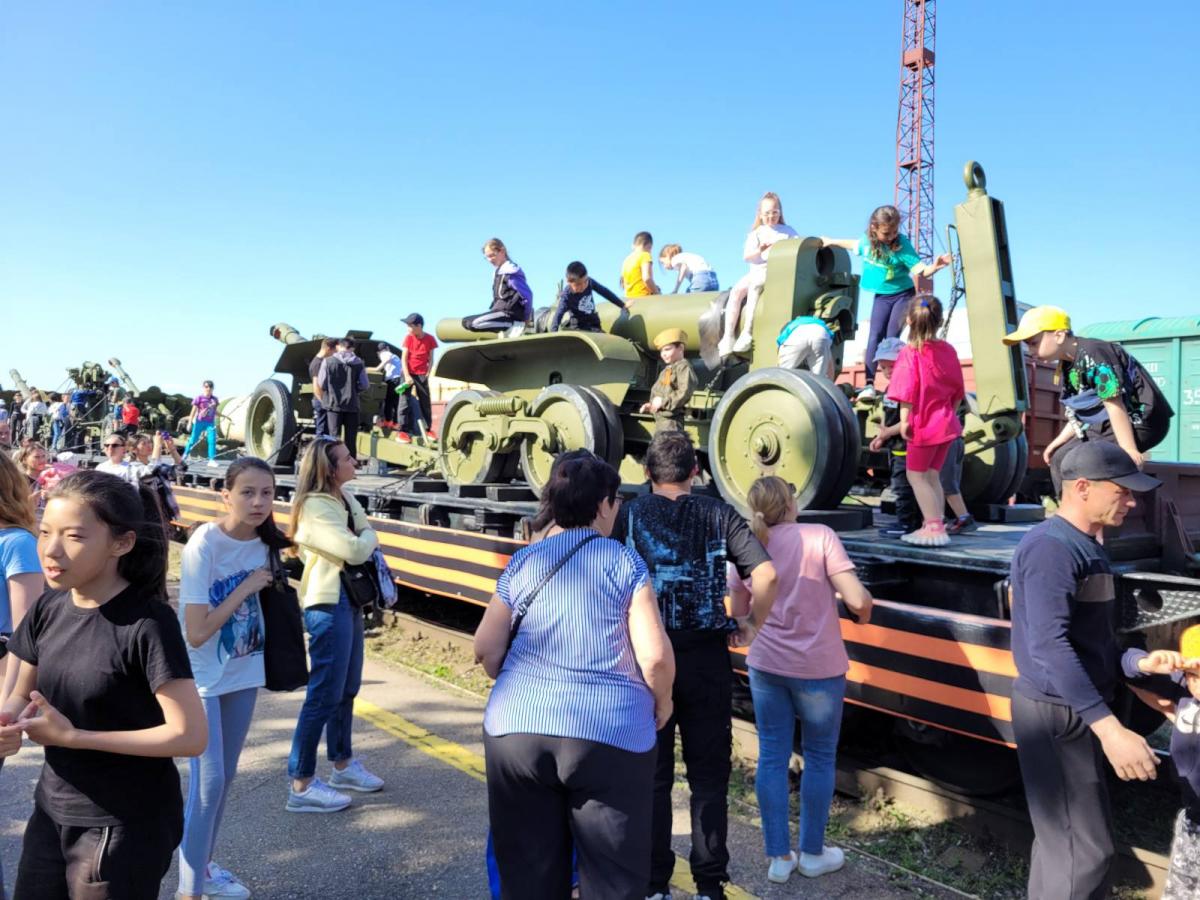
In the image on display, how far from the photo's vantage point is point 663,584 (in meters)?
3.15

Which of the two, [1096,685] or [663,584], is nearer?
[1096,685]

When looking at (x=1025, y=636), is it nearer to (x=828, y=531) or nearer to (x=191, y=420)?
(x=828, y=531)

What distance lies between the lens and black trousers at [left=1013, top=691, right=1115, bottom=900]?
103 inches

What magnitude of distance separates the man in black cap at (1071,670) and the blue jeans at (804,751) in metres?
0.91

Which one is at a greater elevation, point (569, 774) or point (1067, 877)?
point (569, 774)

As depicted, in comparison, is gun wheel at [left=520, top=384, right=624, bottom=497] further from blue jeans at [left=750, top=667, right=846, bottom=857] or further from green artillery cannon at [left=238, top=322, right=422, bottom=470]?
green artillery cannon at [left=238, top=322, right=422, bottom=470]

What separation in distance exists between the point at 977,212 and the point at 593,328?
324cm

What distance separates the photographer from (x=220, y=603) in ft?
10.7

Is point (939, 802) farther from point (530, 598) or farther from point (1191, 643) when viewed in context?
point (530, 598)

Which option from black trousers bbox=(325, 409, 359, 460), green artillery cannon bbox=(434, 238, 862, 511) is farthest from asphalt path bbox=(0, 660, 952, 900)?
black trousers bbox=(325, 409, 359, 460)

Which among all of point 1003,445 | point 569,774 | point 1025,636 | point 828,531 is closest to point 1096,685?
point 1025,636

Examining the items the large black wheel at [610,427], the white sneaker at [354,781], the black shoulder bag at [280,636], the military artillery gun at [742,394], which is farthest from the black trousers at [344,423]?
the black shoulder bag at [280,636]

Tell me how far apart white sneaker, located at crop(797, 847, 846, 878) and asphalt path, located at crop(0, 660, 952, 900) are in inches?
1.3

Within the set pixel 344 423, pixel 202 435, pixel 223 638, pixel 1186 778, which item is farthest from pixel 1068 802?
pixel 202 435
